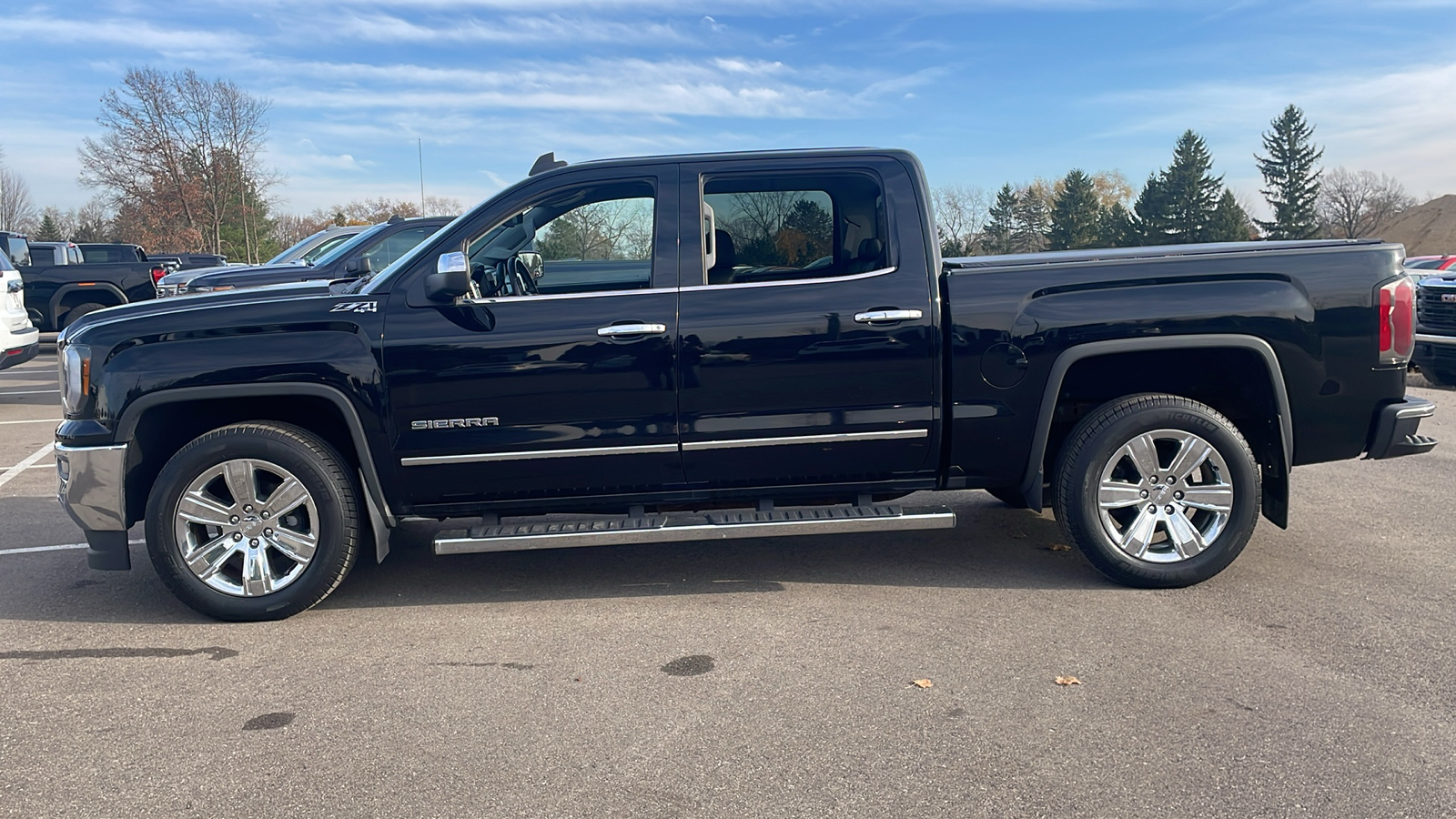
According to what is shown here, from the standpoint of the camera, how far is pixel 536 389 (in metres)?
4.55

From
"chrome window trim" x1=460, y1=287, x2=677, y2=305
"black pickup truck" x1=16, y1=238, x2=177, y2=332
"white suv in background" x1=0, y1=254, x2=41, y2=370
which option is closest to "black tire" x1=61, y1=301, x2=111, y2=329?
"black pickup truck" x1=16, y1=238, x2=177, y2=332

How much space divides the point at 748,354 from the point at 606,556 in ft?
5.16

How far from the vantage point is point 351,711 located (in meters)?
3.62

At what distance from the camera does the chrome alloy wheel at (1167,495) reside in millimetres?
4676

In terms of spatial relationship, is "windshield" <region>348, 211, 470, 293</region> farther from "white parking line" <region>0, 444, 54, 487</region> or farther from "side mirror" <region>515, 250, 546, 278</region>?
"white parking line" <region>0, 444, 54, 487</region>

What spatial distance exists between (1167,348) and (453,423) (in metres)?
3.15

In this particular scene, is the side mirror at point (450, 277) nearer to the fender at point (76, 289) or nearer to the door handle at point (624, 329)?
the door handle at point (624, 329)

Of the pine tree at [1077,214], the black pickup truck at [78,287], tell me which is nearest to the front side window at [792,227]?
the black pickup truck at [78,287]

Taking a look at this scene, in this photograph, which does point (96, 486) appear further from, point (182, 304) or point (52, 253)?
point (52, 253)

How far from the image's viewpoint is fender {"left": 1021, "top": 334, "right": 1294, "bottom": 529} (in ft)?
15.0

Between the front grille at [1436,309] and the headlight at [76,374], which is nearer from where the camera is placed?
the headlight at [76,374]

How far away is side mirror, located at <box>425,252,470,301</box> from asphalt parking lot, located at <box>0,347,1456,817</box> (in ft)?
4.72

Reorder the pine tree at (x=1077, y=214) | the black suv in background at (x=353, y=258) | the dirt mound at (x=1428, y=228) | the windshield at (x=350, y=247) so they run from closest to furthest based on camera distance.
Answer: the black suv in background at (x=353, y=258) < the windshield at (x=350, y=247) < the pine tree at (x=1077, y=214) < the dirt mound at (x=1428, y=228)

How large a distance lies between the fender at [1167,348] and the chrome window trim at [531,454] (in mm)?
1662
